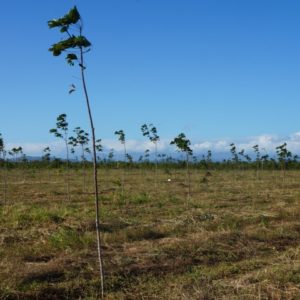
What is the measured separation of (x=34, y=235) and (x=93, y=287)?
12.4ft

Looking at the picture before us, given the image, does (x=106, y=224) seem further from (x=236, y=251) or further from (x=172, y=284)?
(x=172, y=284)

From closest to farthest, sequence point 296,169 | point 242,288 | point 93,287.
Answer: point 242,288 → point 93,287 → point 296,169

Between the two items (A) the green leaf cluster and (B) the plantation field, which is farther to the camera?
(A) the green leaf cluster

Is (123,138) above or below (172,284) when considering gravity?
above

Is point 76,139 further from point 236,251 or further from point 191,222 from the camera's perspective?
point 236,251

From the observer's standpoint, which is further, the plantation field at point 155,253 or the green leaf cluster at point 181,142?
the green leaf cluster at point 181,142

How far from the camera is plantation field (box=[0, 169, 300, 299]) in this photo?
6.67m

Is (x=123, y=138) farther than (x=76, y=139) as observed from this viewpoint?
Yes

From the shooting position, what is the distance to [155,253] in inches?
338

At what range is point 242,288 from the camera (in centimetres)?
640

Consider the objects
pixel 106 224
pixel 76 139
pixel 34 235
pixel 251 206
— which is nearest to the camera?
pixel 34 235

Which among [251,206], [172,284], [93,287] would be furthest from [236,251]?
[251,206]

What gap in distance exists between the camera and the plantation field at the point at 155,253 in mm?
6668

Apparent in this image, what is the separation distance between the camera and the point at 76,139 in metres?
22.0
